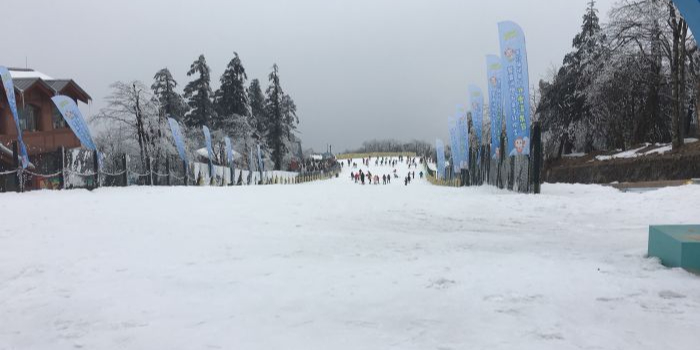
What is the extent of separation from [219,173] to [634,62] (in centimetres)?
2880

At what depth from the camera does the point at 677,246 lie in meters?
3.94

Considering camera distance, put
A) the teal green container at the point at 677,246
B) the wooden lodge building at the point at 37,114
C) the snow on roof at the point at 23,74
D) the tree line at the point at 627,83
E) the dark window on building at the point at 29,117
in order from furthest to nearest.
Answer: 1. the snow on roof at the point at 23,74
2. the dark window on building at the point at 29,117
3. the wooden lodge building at the point at 37,114
4. the tree line at the point at 627,83
5. the teal green container at the point at 677,246

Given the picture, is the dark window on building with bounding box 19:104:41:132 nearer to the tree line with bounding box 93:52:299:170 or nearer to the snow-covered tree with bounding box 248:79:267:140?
the tree line with bounding box 93:52:299:170

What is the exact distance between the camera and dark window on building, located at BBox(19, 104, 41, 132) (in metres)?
28.1

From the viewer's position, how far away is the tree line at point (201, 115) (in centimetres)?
3778

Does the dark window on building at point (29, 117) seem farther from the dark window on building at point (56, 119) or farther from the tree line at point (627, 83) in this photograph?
the tree line at point (627, 83)

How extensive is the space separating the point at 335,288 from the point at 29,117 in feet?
110

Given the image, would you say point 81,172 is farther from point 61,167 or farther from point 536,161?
point 536,161

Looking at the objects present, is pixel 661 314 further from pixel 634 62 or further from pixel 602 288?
pixel 634 62

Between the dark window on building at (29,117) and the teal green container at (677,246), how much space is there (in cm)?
3370

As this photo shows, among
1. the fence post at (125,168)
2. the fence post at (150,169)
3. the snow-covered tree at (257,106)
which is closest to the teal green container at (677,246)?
the fence post at (125,168)

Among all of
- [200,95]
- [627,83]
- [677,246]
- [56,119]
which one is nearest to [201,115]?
[200,95]

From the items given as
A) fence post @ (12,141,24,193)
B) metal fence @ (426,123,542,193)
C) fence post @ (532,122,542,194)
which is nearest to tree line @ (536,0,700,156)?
metal fence @ (426,123,542,193)

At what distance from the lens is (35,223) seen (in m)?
7.23
